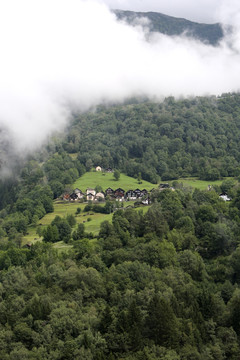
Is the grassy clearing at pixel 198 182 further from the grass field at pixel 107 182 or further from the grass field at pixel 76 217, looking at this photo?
the grass field at pixel 76 217

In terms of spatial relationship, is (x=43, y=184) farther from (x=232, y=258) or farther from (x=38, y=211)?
(x=232, y=258)

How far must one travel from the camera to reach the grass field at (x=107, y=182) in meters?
117

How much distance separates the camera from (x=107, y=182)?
12338 cm

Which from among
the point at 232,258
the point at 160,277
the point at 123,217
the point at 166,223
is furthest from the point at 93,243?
the point at 232,258

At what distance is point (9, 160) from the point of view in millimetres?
156750

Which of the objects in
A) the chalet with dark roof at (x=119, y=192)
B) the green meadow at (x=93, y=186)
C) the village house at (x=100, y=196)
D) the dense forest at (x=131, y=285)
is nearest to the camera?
the dense forest at (x=131, y=285)

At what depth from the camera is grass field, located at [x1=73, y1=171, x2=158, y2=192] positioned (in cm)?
11725

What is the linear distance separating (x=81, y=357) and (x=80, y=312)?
6.37 m

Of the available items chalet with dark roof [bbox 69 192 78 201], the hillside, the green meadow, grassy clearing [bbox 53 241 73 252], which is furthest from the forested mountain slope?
grassy clearing [bbox 53 241 73 252]

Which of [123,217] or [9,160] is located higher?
[123,217]

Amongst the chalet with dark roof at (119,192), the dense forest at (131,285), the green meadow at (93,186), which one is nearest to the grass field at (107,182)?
the green meadow at (93,186)

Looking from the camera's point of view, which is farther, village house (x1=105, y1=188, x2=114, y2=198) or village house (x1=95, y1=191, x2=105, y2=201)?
village house (x1=105, y1=188, x2=114, y2=198)

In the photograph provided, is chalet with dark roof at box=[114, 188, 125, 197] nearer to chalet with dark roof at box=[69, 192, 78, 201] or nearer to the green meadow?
the green meadow

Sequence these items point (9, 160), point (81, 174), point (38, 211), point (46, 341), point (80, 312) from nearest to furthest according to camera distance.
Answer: point (46, 341)
point (80, 312)
point (38, 211)
point (81, 174)
point (9, 160)
